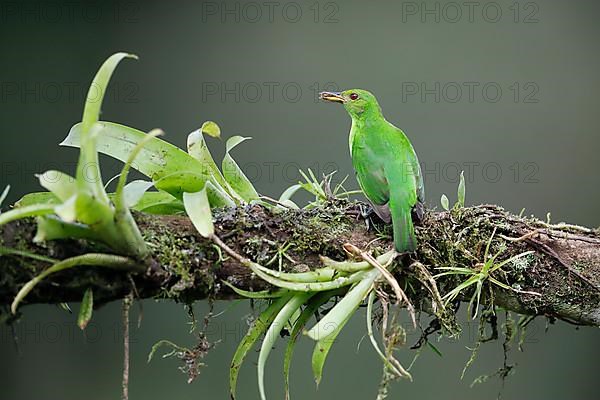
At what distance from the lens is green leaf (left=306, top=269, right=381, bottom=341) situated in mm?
1377

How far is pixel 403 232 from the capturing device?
4.97 ft

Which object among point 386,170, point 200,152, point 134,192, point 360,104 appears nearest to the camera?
point 134,192

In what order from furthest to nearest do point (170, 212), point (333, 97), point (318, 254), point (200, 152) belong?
point (333, 97) < point (200, 152) < point (170, 212) < point (318, 254)

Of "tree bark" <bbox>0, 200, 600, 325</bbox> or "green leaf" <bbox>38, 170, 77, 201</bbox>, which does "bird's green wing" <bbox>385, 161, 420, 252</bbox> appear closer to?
"tree bark" <bbox>0, 200, 600, 325</bbox>

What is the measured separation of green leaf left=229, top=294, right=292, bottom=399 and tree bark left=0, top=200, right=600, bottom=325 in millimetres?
80

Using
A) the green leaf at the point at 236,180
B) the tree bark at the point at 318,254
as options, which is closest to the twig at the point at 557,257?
the tree bark at the point at 318,254

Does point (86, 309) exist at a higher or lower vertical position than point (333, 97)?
lower

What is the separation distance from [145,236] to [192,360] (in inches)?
10.3

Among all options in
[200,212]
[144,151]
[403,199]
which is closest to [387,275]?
[403,199]

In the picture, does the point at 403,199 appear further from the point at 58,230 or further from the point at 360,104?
the point at 58,230

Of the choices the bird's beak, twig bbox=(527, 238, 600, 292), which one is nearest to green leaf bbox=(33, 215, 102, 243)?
twig bbox=(527, 238, 600, 292)

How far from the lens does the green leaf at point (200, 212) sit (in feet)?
4.44

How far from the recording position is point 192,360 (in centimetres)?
138

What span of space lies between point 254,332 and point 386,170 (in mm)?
595
